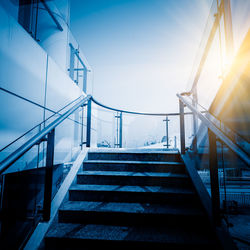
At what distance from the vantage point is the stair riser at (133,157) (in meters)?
2.29

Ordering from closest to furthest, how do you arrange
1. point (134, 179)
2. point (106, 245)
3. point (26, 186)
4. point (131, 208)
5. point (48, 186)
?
point (106, 245) → point (48, 186) → point (131, 208) → point (134, 179) → point (26, 186)

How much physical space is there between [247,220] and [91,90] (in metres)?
6.52

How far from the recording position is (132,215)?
141 centimetres

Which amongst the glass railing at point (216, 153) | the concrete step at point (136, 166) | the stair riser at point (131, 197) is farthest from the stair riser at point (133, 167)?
the stair riser at point (131, 197)

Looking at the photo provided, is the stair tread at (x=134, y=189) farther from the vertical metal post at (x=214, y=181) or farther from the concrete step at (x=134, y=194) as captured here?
the vertical metal post at (x=214, y=181)

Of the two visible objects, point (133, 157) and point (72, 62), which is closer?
point (133, 157)

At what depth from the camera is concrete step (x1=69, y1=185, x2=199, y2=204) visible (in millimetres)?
1611

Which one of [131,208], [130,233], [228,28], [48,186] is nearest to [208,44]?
[228,28]

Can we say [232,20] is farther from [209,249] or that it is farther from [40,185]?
[40,185]

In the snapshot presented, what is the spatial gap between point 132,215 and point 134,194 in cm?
25

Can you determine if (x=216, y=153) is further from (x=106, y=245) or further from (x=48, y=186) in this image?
(x=48, y=186)

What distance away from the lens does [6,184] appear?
1778 mm

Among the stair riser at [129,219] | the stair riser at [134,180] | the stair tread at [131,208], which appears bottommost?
the stair riser at [129,219]

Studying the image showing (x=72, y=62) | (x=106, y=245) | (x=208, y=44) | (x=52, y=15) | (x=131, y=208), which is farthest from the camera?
(x=72, y=62)
